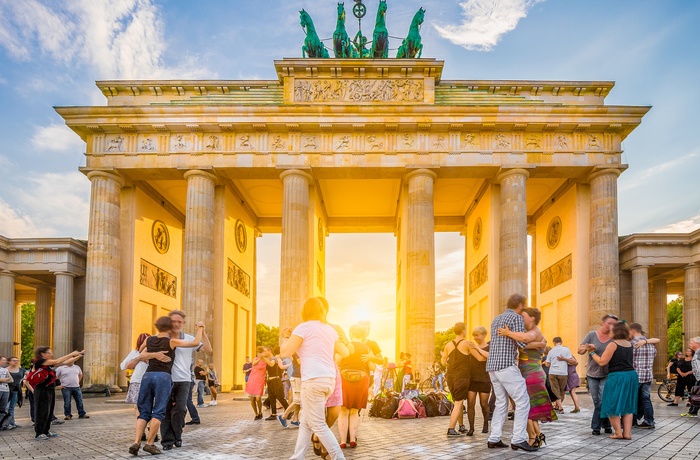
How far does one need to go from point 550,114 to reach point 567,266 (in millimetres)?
7928

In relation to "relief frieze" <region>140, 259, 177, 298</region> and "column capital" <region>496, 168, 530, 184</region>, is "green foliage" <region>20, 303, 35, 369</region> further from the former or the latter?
"column capital" <region>496, 168, 530, 184</region>

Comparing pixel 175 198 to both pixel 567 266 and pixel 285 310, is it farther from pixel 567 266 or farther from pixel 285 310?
pixel 567 266

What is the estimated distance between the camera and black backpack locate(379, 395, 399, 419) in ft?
47.0

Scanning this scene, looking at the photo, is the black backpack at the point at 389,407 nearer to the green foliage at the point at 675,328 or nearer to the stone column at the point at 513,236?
the stone column at the point at 513,236

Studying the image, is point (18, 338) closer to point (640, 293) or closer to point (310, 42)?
point (310, 42)

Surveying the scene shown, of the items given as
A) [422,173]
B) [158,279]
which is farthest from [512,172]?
[158,279]

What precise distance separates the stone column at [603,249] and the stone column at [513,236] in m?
3.17

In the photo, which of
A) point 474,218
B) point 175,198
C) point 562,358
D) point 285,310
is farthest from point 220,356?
point 562,358

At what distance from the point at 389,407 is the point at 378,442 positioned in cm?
437

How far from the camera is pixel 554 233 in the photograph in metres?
33.5

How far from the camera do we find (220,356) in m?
29.1

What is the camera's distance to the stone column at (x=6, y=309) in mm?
30594

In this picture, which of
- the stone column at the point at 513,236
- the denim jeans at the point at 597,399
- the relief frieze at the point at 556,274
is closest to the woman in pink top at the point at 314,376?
the denim jeans at the point at 597,399

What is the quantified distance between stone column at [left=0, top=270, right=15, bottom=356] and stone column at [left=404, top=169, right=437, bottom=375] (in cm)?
1991
